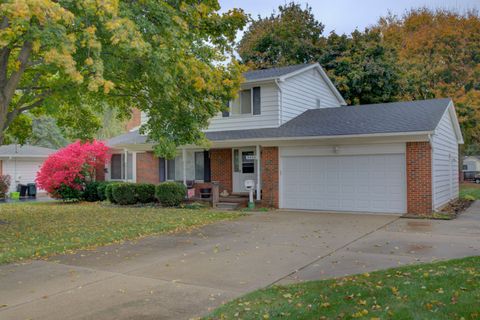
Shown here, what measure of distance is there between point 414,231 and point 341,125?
5.76 meters

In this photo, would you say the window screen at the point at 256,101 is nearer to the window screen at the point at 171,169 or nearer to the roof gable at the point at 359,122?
the roof gable at the point at 359,122

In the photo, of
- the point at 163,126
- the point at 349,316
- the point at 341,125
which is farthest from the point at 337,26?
the point at 349,316

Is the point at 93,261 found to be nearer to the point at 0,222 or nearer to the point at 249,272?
the point at 249,272

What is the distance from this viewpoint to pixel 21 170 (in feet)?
90.7

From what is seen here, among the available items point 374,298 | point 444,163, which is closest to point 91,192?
point 444,163

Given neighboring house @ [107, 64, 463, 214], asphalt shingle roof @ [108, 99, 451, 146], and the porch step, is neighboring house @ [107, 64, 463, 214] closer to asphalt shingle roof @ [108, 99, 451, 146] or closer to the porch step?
asphalt shingle roof @ [108, 99, 451, 146]

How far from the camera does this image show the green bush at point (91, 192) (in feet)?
69.0

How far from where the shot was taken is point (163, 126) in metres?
11.9

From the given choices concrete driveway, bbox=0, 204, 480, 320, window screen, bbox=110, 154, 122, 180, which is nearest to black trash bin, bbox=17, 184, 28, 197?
window screen, bbox=110, 154, 122, 180

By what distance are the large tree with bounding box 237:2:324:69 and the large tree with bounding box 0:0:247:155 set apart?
1589 cm

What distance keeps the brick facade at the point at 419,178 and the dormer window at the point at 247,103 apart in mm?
6338

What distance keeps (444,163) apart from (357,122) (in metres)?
4.03

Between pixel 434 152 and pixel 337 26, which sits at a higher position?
pixel 337 26

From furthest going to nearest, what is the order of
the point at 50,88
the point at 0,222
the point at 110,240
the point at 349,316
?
the point at 0,222
the point at 50,88
the point at 110,240
the point at 349,316
